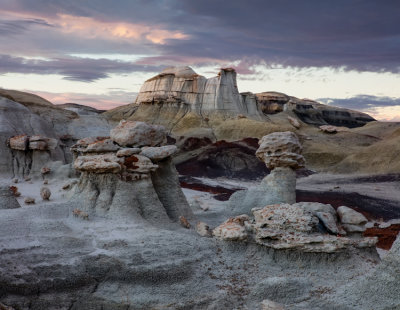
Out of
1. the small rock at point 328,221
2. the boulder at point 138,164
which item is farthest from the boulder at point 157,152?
the small rock at point 328,221

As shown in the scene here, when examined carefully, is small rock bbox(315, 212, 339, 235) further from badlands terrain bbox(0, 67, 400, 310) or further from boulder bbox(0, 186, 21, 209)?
boulder bbox(0, 186, 21, 209)

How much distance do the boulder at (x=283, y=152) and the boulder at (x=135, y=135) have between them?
3.49 meters

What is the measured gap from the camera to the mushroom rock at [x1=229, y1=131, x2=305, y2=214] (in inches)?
517

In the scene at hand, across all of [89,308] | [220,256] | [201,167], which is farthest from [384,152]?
[89,308]

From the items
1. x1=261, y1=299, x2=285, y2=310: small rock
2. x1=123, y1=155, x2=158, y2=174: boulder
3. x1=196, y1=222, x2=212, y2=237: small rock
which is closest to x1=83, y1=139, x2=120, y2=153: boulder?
x1=123, y1=155, x2=158, y2=174: boulder

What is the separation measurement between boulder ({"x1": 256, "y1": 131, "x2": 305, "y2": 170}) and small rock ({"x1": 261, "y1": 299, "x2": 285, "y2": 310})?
6099 millimetres

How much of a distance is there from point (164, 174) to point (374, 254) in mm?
6236

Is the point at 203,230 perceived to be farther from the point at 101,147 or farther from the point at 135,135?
the point at 101,147

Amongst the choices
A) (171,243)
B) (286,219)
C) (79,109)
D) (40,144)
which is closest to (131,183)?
(171,243)

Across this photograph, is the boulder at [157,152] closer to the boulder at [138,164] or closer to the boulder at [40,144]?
the boulder at [138,164]

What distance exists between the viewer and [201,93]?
53.8 metres

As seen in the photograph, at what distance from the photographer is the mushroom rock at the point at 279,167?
13.1 metres

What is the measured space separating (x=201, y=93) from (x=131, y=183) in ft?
142

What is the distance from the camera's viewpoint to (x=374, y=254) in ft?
30.8
